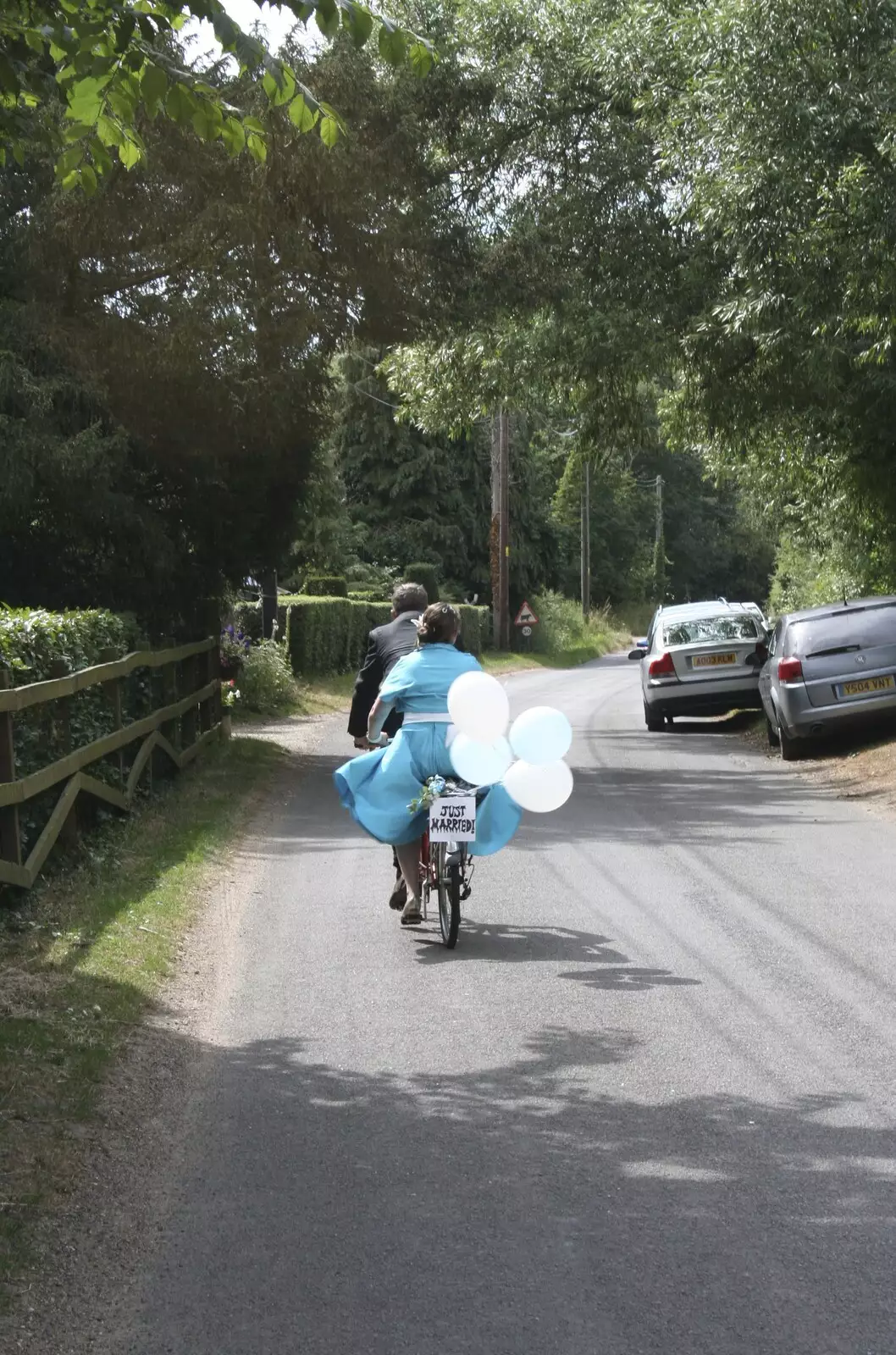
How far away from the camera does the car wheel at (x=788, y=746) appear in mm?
17969

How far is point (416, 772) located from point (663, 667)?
14.6 metres

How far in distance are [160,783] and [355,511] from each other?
147 ft

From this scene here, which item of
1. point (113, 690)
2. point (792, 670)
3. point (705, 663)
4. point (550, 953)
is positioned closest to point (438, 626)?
point (550, 953)

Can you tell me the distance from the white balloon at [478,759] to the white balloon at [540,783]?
9cm

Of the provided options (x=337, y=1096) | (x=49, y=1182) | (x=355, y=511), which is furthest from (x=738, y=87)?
(x=355, y=511)

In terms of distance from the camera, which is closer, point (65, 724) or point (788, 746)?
point (65, 724)

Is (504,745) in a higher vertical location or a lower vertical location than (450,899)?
higher

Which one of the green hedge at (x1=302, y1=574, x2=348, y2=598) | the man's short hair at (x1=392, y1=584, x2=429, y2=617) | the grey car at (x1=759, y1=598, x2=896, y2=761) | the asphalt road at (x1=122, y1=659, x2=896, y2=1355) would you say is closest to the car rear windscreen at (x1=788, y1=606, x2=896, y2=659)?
the grey car at (x1=759, y1=598, x2=896, y2=761)

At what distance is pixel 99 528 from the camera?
54.4ft

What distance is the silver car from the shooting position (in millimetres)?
22609

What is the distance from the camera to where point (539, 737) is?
27.3 feet

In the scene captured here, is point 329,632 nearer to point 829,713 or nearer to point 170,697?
point 829,713

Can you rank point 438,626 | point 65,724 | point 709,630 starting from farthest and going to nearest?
point 709,630 < point 65,724 < point 438,626

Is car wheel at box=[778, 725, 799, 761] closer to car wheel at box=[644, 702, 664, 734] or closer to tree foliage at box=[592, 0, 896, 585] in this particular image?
tree foliage at box=[592, 0, 896, 585]
